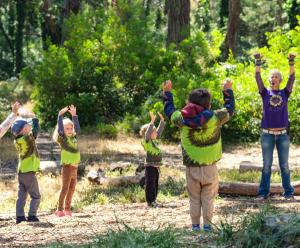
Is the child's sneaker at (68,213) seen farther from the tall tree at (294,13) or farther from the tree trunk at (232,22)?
the tall tree at (294,13)

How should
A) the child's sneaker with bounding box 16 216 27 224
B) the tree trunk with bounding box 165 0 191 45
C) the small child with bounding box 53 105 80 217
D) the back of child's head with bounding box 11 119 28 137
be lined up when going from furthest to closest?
the tree trunk with bounding box 165 0 191 45
the small child with bounding box 53 105 80 217
the child's sneaker with bounding box 16 216 27 224
the back of child's head with bounding box 11 119 28 137

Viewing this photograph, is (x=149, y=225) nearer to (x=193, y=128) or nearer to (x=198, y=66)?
(x=193, y=128)

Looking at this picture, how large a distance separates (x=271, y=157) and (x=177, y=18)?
1181cm

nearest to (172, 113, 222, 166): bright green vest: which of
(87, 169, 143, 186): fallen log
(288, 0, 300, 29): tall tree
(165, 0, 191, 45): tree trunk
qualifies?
(87, 169, 143, 186): fallen log

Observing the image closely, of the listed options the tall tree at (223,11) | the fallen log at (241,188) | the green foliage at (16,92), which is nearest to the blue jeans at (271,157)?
the fallen log at (241,188)

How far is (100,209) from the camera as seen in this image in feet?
29.8

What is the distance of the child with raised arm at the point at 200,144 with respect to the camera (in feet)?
20.4

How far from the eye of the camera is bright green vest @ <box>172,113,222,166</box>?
6.31 metres

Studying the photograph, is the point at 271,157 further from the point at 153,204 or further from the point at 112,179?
the point at 112,179

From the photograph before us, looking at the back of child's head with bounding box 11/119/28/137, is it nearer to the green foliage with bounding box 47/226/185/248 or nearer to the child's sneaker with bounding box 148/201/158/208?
the child's sneaker with bounding box 148/201/158/208

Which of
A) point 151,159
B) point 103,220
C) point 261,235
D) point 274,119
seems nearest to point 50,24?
point 151,159

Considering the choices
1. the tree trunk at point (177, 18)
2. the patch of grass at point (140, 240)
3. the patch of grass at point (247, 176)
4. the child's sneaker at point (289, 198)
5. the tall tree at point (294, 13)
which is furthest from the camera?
the tall tree at point (294, 13)

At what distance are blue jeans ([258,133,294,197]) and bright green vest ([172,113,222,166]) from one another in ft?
8.02

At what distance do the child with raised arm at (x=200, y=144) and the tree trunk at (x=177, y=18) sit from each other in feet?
44.6
